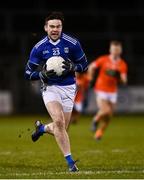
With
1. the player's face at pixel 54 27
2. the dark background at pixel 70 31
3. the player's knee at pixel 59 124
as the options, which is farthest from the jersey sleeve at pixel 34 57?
the dark background at pixel 70 31

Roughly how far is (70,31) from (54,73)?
964 inches

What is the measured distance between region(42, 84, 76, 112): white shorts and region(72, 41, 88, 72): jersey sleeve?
0.98ft

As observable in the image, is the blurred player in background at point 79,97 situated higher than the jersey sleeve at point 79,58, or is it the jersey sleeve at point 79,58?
the jersey sleeve at point 79,58

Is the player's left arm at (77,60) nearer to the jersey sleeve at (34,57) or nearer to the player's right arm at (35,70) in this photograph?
the player's right arm at (35,70)

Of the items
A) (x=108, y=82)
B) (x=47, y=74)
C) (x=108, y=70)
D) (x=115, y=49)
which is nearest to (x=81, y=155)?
(x=47, y=74)

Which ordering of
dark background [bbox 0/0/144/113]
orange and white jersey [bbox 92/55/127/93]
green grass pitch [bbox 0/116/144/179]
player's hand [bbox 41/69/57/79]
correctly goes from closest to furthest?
green grass pitch [bbox 0/116/144/179] < player's hand [bbox 41/69/57/79] < orange and white jersey [bbox 92/55/127/93] < dark background [bbox 0/0/144/113]

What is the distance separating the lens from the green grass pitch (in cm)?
970

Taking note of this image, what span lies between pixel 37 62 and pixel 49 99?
0.62 m

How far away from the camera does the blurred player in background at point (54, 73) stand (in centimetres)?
1005

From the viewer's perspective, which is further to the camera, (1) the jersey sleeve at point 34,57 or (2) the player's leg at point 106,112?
(2) the player's leg at point 106,112

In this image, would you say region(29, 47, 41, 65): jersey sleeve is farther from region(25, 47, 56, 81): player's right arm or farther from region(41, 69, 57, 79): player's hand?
region(41, 69, 57, 79): player's hand

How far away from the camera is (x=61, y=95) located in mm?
10305

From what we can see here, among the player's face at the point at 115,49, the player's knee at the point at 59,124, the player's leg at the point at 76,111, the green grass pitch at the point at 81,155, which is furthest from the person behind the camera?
the player's leg at the point at 76,111

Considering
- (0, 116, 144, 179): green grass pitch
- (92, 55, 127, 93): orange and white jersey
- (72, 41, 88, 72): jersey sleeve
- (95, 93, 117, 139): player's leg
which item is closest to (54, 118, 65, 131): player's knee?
(0, 116, 144, 179): green grass pitch
